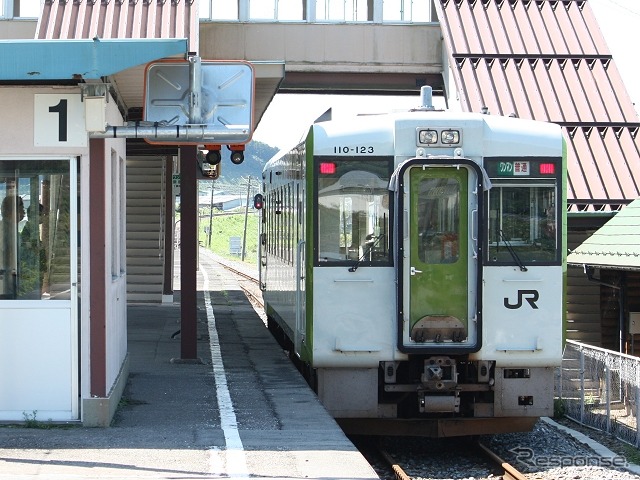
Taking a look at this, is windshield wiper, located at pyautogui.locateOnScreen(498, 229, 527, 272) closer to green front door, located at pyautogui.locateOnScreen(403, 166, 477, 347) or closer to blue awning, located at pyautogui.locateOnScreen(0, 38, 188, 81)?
Answer: green front door, located at pyautogui.locateOnScreen(403, 166, 477, 347)

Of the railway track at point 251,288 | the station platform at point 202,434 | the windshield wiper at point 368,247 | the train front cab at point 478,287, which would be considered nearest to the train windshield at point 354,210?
the windshield wiper at point 368,247

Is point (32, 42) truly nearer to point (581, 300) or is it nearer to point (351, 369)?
point (351, 369)

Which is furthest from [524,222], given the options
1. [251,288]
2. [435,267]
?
[251,288]

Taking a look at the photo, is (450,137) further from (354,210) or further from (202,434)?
(202,434)

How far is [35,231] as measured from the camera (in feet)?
30.7


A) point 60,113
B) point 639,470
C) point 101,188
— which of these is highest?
point 60,113

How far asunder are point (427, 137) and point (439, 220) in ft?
2.57

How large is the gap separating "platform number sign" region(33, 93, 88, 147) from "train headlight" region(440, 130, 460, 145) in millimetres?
3353

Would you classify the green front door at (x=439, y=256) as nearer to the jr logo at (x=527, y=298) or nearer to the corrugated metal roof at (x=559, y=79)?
the jr logo at (x=527, y=298)

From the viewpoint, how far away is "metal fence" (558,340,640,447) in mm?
11742

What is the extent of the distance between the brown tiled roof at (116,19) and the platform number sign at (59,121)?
7.95 metres

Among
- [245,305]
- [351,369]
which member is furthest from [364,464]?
[245,305]

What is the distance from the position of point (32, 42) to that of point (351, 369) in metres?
4.30

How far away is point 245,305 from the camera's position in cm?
2603
